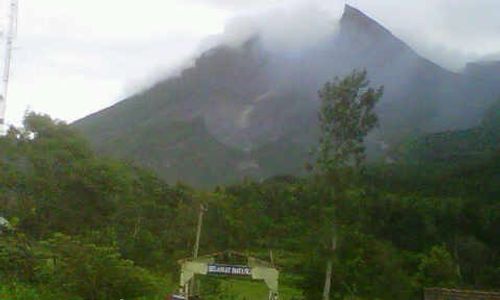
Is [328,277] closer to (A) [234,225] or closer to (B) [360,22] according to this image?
(A) [234,225]

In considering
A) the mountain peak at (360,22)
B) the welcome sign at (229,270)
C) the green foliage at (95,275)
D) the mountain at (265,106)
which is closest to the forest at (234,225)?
the green foliage at (95,275)

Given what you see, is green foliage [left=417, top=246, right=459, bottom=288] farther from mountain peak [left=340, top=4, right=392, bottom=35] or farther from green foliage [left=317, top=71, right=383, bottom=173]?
mountain peak [left=340, top=4, right=392, bottom=35]

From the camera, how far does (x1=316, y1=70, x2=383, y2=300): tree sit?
2744cm

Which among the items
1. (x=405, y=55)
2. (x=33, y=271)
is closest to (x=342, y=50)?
(x=405, y=55)

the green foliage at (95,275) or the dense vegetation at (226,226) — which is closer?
the green foliage at (95,275)

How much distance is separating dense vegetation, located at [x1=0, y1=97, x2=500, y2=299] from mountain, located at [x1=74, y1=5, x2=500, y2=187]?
19.0 m

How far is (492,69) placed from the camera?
266ft

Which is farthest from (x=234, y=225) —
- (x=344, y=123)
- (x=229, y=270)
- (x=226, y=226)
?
(x=229, y=270)

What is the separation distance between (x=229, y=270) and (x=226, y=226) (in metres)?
17.3

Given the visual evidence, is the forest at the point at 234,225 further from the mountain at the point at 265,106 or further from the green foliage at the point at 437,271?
the mountain at the point at 265,106

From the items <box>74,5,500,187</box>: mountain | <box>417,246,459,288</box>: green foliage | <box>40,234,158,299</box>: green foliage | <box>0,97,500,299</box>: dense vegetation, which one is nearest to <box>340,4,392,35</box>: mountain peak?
<box>74,5,500,187</box>: mountain

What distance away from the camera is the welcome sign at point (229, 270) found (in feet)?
56.7

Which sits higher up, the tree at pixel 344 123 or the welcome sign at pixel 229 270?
the tree at pixel 344 123

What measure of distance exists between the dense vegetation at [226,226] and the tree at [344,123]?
2.74ft
